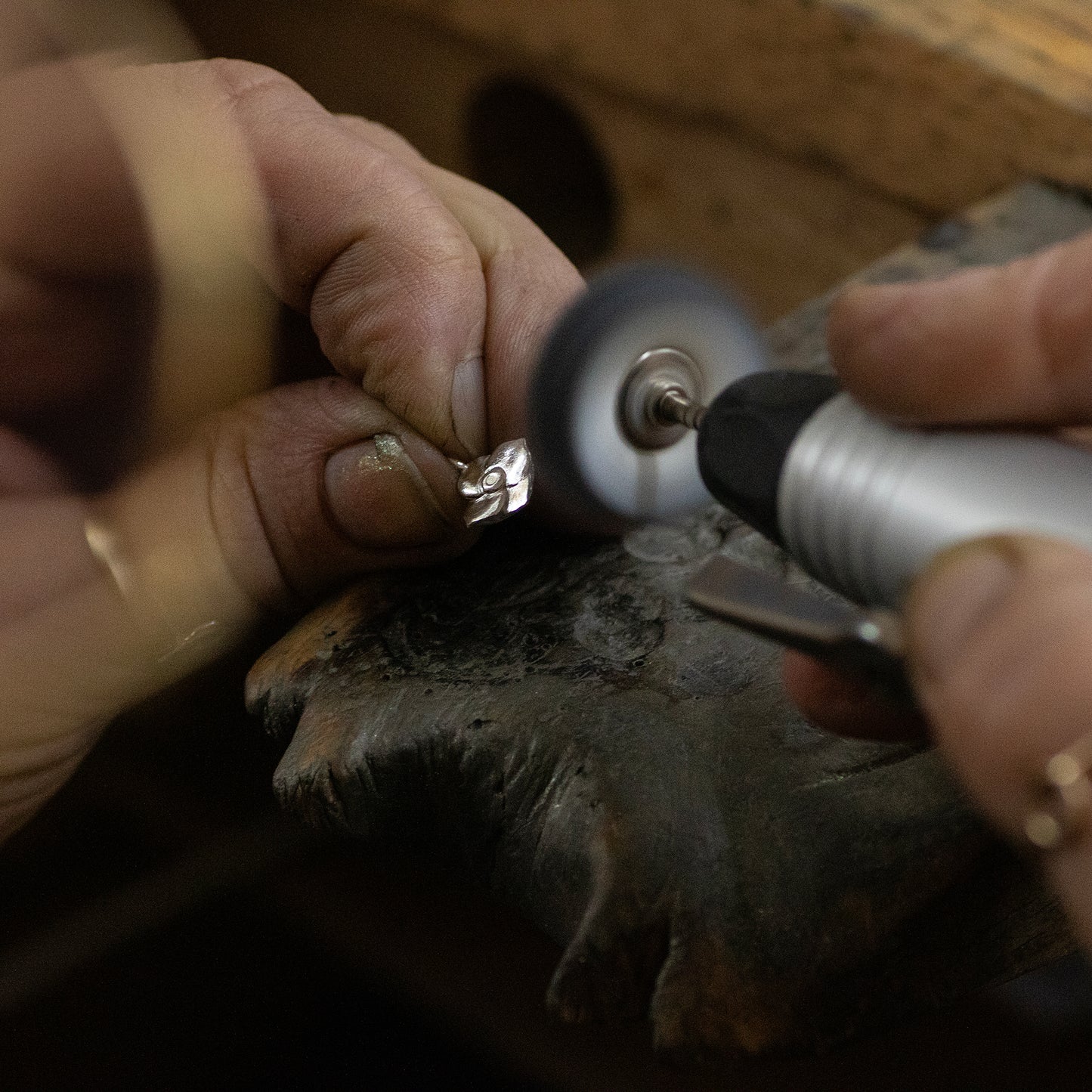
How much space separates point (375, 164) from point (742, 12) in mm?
364

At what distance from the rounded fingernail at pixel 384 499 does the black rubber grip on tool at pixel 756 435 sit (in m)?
0.14

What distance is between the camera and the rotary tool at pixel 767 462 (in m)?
0.30

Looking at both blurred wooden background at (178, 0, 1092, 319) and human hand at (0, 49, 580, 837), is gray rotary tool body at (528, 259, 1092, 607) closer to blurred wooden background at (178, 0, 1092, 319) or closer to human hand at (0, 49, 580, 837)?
human hand at (0, 49, 580, 837)

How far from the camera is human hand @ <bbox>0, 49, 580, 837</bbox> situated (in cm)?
48

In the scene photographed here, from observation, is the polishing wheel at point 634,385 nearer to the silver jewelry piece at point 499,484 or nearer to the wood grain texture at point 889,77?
the silver jewelry piece at point 499,484

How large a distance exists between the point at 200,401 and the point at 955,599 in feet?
1.28

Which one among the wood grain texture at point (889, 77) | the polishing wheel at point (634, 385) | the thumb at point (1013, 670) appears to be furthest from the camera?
the wood grain texture at point (889, 77)

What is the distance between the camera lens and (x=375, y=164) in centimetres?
50

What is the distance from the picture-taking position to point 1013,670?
27cm

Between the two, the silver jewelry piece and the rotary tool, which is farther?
the silver jewelry piece

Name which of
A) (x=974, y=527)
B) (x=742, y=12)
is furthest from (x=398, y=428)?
(x=742, y=12)

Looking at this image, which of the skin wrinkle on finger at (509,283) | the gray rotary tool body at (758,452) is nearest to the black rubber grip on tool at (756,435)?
the gray rotary tool body at (758,452)

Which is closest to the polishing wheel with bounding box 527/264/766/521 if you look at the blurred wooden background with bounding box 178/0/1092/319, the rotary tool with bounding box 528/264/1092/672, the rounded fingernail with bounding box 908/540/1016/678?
the rotary tool with bounding box 528/264/1092/672

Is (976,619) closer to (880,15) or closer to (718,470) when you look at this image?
(718,470)
